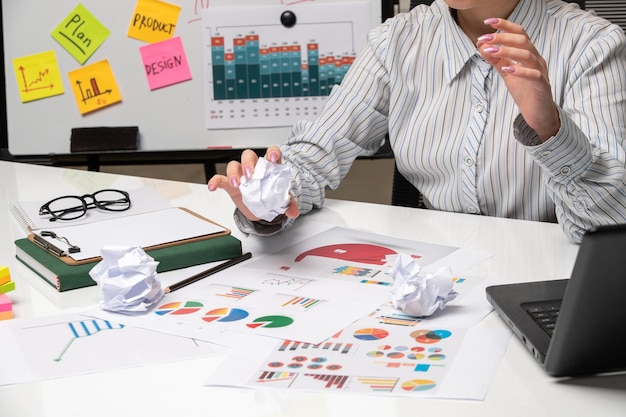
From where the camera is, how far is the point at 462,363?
2.54 ft

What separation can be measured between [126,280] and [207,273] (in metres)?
0.14

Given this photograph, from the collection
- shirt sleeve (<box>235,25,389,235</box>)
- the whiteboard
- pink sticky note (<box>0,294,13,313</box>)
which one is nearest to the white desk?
pink sticky note (<box>0,294,13,313</box>)

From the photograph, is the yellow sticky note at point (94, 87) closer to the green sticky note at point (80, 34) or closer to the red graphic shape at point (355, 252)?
the green sticky note at point (80, 34)

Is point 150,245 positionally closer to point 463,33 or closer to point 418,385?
point 418,385

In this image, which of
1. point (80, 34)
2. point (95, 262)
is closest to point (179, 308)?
point (95, 262)

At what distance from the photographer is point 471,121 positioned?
55.4 inches

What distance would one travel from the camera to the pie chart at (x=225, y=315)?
2.93 ft

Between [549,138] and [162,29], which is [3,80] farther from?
[549,138]

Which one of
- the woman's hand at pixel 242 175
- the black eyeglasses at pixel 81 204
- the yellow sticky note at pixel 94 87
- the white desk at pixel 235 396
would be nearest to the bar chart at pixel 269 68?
the yellow sticky note at pixel 94 87

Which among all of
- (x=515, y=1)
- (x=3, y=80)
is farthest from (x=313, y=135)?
(x=3, y=80)

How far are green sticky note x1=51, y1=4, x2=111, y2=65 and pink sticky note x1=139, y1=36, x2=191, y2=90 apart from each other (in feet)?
0.40

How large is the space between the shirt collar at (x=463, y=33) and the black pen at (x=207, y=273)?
0.56 metres

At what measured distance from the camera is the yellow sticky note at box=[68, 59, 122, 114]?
7.02ft

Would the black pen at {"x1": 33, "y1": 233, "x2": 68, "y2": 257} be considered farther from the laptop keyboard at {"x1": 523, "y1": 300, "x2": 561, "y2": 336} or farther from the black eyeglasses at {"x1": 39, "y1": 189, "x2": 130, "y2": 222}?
the laptop keyboard at {"x1": 523, "y1": 300, "x2": 561, "y2": 336}
